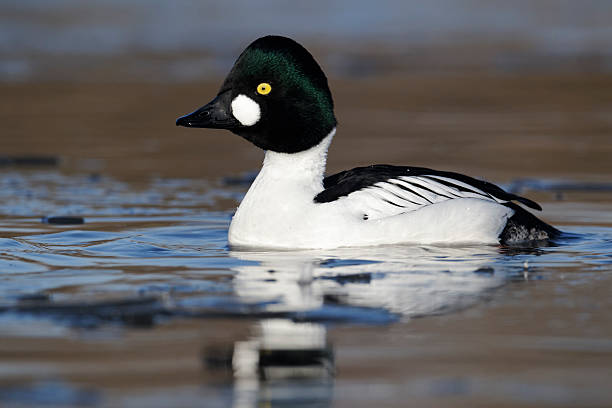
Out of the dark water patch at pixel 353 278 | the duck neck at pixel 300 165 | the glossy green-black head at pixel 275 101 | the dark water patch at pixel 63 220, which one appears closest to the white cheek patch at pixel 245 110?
the glossy green-black head at pixel 275 101

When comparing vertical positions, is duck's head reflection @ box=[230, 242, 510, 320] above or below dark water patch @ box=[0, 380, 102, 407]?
above

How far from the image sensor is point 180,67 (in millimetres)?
18609

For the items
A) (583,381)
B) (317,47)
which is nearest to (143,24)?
(317,47)

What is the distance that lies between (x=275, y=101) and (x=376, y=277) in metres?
1.80

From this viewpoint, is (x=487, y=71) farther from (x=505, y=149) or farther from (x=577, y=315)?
(x=577, y=315)

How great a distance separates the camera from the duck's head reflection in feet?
16.9

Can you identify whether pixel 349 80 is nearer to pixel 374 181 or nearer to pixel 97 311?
pixel 374 181

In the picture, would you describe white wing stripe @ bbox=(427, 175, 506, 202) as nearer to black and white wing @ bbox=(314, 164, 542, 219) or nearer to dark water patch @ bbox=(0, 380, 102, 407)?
black and white wing @ bbox=(314, 164, 542, 219)

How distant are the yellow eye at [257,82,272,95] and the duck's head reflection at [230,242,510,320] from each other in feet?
3.49

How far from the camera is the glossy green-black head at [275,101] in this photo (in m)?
7.00

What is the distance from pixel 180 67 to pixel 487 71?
5266 mm

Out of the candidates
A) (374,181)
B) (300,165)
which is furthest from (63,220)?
(374,181)

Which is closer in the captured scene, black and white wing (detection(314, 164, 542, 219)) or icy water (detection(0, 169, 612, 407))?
icy water (detection(0, 169, 612, 407))

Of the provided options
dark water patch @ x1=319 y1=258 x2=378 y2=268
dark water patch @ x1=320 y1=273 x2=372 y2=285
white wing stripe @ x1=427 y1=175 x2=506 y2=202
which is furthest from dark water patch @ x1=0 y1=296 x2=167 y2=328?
white wing stripe @ x1=427 y1=175 x2=506 y2=202
